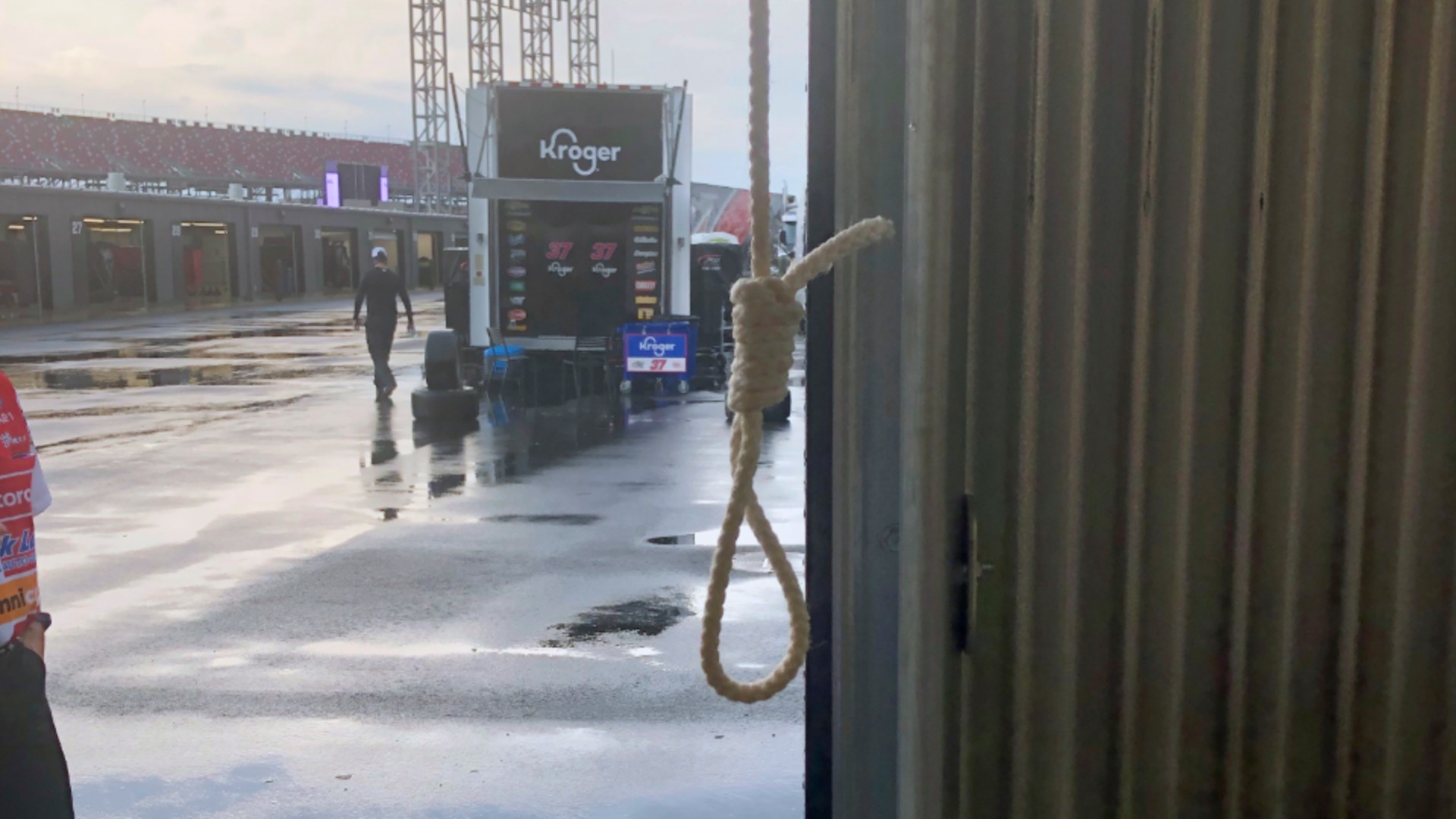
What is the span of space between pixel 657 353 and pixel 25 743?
452 inches

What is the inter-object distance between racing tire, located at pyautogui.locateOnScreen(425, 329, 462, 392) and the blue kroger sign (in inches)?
76.9

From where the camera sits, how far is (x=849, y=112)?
1.90 meters

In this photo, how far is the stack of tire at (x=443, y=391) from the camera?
13.2 meters

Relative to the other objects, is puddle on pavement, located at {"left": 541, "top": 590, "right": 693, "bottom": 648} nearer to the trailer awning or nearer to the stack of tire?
the stack of tire

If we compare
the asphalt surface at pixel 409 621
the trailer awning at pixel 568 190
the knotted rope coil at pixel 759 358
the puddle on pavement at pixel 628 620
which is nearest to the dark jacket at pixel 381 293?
the trailer awning at pixel 568 190

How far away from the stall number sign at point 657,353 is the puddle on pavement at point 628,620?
7.70 meters

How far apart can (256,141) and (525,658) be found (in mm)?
78961

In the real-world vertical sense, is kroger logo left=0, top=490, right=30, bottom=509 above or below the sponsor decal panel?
above

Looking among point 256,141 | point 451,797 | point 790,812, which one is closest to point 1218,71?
point 790,812

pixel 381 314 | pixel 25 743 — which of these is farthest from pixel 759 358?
pixel 381 314

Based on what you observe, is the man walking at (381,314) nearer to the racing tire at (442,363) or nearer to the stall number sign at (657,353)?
the racing tire at (442,363)

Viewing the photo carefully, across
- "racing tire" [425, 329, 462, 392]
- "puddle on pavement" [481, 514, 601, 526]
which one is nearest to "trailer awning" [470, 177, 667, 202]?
"racing tire" [425, 329, 462, 392]

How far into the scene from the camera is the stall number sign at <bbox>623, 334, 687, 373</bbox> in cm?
1442

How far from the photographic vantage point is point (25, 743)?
124 inches
